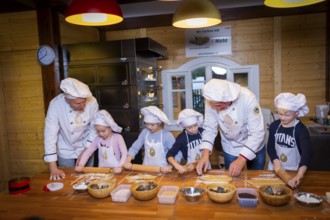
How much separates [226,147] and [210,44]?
283 cm

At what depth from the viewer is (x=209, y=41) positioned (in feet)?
15.8

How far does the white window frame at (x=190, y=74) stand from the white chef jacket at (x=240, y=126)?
2621 mm

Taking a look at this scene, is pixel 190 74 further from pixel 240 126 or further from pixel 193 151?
pixel 240 126

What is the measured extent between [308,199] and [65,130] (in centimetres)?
195

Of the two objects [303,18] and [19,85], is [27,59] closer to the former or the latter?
[19,85]

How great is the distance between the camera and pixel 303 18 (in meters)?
4.48

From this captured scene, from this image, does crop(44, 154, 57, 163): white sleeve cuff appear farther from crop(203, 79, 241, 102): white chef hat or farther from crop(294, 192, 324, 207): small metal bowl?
crop(294, 192, 324, 207): small metal bowl

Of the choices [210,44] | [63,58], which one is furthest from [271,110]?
[63,58]

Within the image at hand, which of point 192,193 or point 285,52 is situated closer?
point 192,193

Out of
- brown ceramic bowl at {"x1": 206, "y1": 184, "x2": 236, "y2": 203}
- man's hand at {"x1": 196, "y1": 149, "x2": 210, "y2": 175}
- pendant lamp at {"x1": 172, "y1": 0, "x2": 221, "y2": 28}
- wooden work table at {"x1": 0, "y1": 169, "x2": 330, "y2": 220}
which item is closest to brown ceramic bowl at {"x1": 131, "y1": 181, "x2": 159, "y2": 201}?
wooden work table at {"x1": 0, "y1": 169, "x2": 330, "y2": 220}

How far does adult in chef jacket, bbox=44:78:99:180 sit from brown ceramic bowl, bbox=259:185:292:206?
153cm

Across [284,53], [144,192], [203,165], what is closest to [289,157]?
[203,165]

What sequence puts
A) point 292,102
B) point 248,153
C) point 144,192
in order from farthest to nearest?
1. point 292,102
2. point 248,153
3. point 144,192

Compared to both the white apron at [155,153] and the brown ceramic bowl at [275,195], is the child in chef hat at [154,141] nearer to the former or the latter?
the white apron at [155,153]
